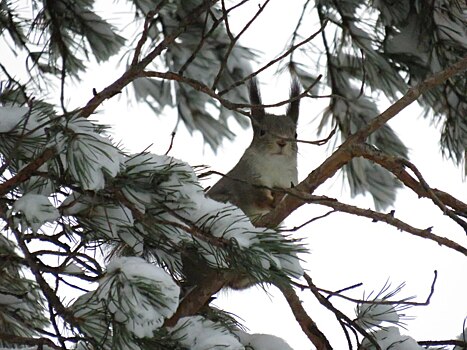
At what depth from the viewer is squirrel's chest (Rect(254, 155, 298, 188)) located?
2889 mm

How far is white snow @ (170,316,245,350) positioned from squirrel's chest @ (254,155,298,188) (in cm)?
130

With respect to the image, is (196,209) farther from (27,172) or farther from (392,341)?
(392,341)

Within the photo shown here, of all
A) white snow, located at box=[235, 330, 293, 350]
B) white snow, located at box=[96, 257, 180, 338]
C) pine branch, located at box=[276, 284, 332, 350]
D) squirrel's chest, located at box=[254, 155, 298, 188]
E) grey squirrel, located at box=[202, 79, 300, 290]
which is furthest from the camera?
squirrel's chest, located at box=[254, 155, 298, 188]

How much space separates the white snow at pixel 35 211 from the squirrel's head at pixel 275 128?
1.38m

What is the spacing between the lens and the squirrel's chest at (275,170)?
9.48 ft

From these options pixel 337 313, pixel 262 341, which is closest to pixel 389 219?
pixel 337 313

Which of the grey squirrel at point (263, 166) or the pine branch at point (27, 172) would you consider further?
the grey squirrel at point (263, 166)

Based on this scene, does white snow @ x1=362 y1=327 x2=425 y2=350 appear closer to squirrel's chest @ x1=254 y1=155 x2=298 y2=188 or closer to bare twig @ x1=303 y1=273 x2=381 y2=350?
bare twig @ x1=303 y1=273 x2=381 y2=350

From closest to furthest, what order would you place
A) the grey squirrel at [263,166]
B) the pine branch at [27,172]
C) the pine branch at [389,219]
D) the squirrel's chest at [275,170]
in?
the pine branch at [27,172], the pine branch at [389,219], the grey squirrel at [263,166], the squirrel's chest at [275,170]

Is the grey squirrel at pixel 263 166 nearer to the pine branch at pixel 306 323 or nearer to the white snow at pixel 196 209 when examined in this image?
the pine branch at pixel 306 323

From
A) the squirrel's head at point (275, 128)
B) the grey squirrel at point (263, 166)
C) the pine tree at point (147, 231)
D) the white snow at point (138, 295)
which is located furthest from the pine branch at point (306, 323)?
the squirrel's head at point (275, 128)

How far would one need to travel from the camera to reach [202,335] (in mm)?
1562

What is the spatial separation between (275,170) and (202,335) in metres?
1.37

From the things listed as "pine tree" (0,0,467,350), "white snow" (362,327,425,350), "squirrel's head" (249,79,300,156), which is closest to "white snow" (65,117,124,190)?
"pine tree" (0,0,467,350)
